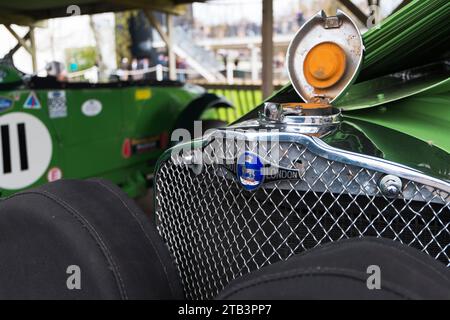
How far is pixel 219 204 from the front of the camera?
1678 mm

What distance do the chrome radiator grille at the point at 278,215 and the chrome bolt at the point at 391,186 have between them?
2 cm

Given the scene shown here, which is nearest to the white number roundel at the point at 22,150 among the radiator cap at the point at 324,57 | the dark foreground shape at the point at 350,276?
the radiator cap at the point at 324,57

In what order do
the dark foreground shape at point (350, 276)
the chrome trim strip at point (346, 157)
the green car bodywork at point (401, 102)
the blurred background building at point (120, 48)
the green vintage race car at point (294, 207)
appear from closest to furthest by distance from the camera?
the dark foreground shape at point (350, 276) → the green vintage race car at point (294, 207) → the chrome trim strip at point (346, 157) → the green car bodywork at point (401, 102) → the blurred background building at point (120, 48)

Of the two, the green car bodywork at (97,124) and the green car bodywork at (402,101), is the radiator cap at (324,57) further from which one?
the green car bodywork at (97,124)

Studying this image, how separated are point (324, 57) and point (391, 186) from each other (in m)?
0.60

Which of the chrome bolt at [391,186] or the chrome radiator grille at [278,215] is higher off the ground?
the chrome bolt at [391,186]

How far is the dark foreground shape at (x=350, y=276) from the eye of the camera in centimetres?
98

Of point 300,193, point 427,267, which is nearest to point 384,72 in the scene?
point 300,193

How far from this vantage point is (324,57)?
1.73 meters

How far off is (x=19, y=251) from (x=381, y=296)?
1.06 metres

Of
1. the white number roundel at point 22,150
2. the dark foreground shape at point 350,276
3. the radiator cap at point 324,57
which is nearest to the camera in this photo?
the dark foreground shape at point 350,276

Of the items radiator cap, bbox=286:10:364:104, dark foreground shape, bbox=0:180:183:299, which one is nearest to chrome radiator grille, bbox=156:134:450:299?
dark foreground shape, bbox=0:180:183:299
